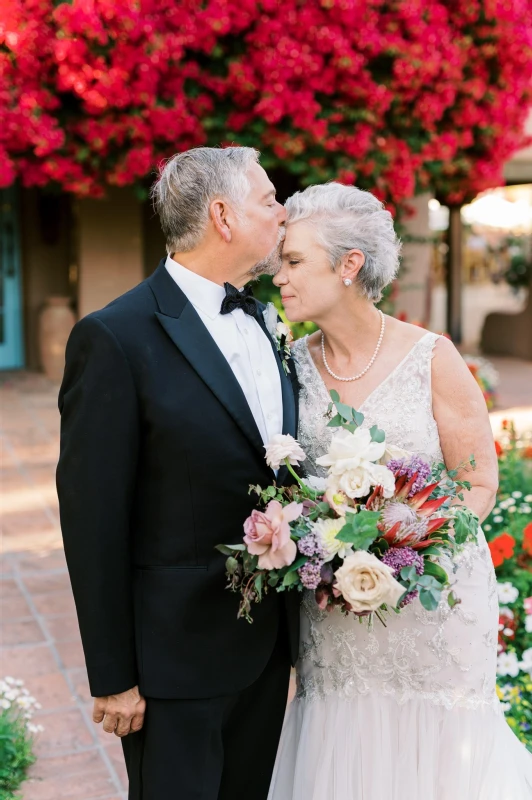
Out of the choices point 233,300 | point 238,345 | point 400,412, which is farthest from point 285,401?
point 400,412

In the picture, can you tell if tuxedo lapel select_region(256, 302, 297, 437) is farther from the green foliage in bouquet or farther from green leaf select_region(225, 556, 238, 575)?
the green foliage in bouquet

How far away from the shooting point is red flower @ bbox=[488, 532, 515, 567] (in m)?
3.83

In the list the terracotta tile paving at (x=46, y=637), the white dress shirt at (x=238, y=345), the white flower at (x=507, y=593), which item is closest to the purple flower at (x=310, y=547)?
the white dress shirt at (x=238, y=345)

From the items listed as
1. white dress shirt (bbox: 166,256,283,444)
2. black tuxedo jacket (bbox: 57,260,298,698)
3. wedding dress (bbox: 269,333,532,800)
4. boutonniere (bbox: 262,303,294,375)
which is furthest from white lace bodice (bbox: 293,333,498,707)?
black tuxedo jacket (bbox: 57,260,298,698)

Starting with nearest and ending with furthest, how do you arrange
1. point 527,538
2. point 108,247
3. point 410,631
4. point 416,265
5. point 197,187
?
1. point 197,187
2. point 410,631
3. point 527,538
4. point 416,265
5. point 108,247

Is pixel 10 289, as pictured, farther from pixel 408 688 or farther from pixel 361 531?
pixel 361 531

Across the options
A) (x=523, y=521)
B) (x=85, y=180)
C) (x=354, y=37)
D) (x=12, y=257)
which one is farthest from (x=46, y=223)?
(x=523, y=521)

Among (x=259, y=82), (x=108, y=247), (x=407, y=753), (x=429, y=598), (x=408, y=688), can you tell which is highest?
(x=259, y=82)

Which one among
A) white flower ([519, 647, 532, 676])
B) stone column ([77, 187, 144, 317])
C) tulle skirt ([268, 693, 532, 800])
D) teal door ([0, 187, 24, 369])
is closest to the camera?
tulle skirt ([268, 693, 532, 800])

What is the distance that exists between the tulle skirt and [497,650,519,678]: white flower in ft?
3.10

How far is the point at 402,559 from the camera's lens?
6.59 feet

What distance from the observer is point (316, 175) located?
8.62 m

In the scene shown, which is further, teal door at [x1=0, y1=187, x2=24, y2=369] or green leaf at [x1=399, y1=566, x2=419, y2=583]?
teal door at [x1=0, y1=187, x2=24, y2=369]

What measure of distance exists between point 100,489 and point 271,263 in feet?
2.72
